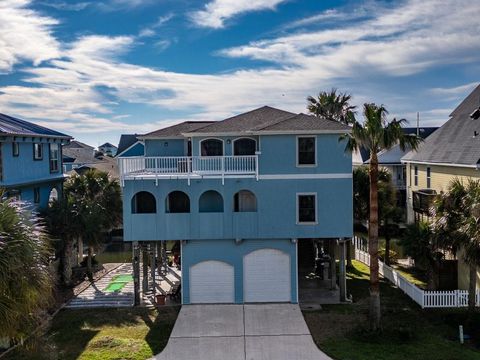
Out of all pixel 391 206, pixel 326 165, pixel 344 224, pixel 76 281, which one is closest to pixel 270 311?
pixel 344 224

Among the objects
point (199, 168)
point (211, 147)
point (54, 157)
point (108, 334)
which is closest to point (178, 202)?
point (199, 168)

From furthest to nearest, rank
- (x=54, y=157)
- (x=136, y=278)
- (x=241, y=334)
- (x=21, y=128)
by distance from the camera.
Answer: (x=54, y=157) < (x=21, y=128) < (x=136, y=278) < (x=241, y=334)

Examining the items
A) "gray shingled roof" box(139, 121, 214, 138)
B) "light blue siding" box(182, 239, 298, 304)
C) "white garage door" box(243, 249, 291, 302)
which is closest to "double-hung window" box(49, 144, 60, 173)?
"gray shingled roof" box(139, 121, 214, 138)

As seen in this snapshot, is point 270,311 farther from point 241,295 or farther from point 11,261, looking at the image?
point 11,261

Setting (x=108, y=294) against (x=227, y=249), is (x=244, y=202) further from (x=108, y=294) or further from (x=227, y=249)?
(x=108, y=294)

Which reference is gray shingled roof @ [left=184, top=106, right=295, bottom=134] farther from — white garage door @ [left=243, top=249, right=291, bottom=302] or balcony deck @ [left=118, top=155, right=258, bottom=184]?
white garage door @ [left=243, top=249, right=291, bottom=302]

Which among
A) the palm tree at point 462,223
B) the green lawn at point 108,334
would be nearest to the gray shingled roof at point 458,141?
the palm tree at point 462,223
